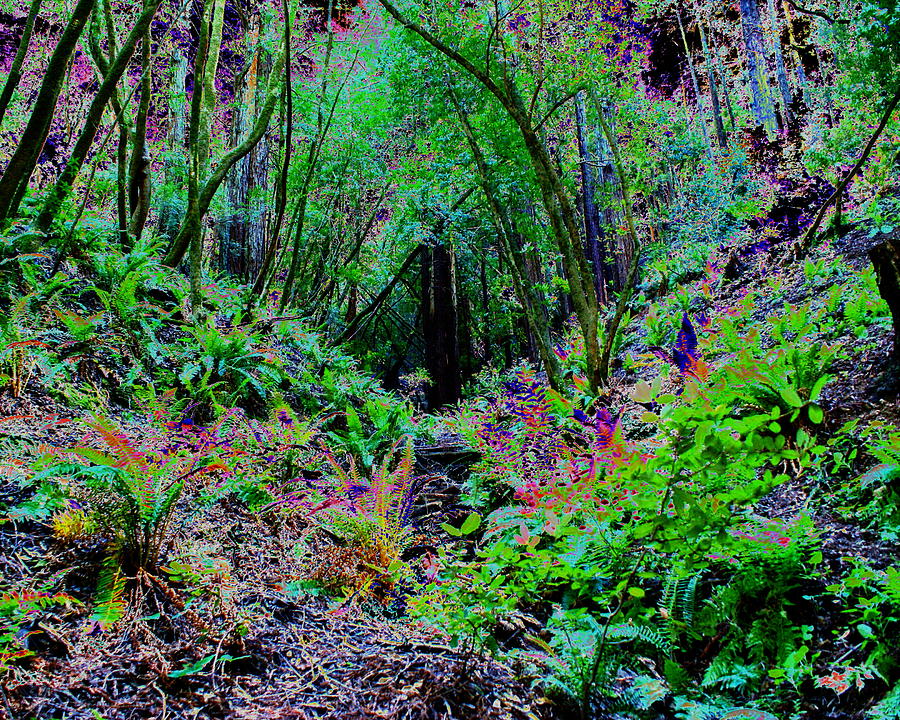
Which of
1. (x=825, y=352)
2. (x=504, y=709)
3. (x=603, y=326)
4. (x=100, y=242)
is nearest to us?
(x=504, y=709)

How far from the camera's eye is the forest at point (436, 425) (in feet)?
5.79

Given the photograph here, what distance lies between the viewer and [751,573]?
204 cm

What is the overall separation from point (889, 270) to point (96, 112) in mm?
6054

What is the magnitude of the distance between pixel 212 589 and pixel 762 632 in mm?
2231

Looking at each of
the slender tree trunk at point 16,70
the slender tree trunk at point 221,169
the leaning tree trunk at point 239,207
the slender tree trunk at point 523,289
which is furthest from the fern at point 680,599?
the leaning tree trunk at point 239,207

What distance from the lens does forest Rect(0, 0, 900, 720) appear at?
69.5 inches

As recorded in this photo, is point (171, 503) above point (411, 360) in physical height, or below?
below

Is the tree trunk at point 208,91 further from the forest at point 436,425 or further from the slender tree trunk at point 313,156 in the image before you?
the slender tree trunk at point 313,156

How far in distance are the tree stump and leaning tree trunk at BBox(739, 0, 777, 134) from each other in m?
9.16

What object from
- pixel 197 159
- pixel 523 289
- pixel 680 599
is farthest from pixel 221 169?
pixel 680 599

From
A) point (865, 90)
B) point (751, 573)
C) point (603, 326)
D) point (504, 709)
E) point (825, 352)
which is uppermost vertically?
point (865, 90)

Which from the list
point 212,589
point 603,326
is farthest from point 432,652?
point 603,326

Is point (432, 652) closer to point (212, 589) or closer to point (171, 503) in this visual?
point (212, 589)

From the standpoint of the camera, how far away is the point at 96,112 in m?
4.61
